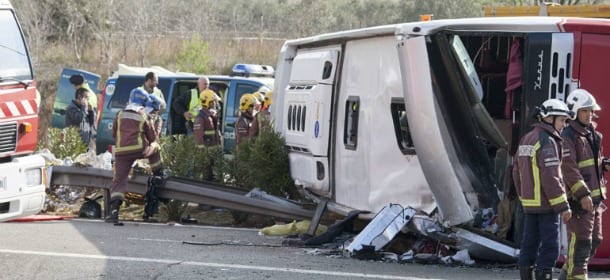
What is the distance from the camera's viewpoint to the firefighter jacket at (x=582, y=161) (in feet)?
28.7

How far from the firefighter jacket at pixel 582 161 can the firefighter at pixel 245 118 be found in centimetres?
762

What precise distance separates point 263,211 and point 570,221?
4573mm

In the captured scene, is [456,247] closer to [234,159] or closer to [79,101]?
[234,159]

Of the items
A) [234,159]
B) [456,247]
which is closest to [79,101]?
[234,159]

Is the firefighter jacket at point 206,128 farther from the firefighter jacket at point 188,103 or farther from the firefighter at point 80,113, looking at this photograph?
the firefighter at point 80,113

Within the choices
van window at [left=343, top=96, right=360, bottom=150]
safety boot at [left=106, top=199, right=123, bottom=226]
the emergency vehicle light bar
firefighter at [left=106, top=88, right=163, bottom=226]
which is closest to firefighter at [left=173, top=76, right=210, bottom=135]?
the emergency vehicle light bar

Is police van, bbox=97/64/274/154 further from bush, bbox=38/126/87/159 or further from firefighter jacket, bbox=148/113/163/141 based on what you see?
firefighter jacket, bbox=148/113/163/141

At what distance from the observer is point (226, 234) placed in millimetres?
12430

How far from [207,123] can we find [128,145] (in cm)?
358

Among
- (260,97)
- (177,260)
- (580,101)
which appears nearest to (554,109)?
(580,101)

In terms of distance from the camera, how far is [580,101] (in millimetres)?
8711

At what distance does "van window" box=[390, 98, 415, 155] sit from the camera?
32.9 ft

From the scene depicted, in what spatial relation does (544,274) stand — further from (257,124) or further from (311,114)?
(257,124)

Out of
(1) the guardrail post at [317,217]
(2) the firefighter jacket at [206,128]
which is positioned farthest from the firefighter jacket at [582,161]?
(2) the firefighter jacket at [206,128]
